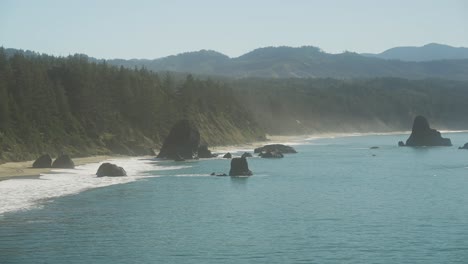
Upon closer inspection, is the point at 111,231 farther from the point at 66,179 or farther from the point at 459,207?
the point at 66,179

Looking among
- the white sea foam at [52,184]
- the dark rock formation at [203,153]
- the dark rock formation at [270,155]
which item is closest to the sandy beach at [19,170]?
the white sea foam at [52,184]

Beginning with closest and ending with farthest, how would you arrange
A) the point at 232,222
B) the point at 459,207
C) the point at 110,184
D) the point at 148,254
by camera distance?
the point at 148,254
the point at 232,222
the point at 459,207
the point at 110,184

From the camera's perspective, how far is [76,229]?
5325cm

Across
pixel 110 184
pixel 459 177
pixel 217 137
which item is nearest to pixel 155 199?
pixel 110 184

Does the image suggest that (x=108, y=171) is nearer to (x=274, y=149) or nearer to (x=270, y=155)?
(x=270, y=155)

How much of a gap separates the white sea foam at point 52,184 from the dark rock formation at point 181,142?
24.5 m

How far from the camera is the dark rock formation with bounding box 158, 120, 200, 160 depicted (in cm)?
14025

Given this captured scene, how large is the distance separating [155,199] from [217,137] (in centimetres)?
→ 11975

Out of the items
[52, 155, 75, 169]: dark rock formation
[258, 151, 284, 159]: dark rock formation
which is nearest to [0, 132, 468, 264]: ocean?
[52, 155, 75, 169]: dark rock formation

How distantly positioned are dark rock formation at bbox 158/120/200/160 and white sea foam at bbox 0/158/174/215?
966 inches

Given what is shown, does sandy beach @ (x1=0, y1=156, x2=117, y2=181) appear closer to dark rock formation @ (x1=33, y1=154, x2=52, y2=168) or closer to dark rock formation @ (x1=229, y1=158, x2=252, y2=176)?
dark rock formation @ (x1=33, y1=154, x2=52, y2=168)

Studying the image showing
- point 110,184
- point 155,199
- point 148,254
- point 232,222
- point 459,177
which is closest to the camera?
point 148,254

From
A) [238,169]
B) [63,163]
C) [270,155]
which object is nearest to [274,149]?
[270,155]

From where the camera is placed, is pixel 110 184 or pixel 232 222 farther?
pixel 110 184
